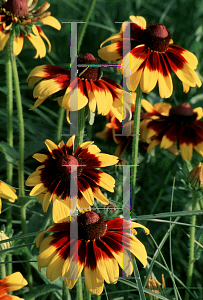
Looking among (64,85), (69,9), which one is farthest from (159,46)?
(69,9)

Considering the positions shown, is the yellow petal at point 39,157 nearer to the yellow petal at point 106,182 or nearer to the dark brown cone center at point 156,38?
the yellow petal at point 106,182

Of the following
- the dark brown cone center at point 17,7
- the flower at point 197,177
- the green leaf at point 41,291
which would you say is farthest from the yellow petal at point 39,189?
the dark brown cone center at point 17,7

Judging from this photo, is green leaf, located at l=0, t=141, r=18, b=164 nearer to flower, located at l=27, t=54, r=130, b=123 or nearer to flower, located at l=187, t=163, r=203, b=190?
flower, located at l=27, t=54, r=130, b=123

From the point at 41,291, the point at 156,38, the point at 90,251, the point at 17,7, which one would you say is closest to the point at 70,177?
the point at 90,251

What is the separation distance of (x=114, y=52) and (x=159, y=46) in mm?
115

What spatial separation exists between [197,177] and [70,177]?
1.14 feet

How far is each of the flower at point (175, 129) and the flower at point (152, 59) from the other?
0.86 ft

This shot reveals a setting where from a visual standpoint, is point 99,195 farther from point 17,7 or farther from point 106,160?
point 17,7

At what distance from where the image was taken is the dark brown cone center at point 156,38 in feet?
2.64

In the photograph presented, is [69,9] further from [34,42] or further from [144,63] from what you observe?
[144,63]

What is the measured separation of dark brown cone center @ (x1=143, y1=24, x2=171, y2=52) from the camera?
80 cm

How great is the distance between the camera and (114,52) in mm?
793

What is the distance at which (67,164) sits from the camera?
69cm

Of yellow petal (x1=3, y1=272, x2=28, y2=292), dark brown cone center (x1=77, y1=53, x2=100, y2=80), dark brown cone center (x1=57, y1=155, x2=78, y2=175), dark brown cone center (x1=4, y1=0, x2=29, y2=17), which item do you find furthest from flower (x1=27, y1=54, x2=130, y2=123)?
yellow petal (x1=3, y1=272, x2=28, y2=292)
